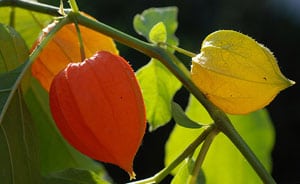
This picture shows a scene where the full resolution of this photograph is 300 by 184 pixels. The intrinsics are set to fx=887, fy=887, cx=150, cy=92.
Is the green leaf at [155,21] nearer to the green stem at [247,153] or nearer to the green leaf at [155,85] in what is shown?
the green leaf at [155,85]

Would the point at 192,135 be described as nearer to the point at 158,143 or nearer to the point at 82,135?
the point at 82,135

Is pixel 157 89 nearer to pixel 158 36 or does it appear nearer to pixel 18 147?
pixel 158 36

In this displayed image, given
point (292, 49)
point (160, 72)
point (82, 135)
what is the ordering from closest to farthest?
point (82, 135) < point (160, 72) < point (292, 49)

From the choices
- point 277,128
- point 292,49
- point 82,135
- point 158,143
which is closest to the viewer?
point 82,135

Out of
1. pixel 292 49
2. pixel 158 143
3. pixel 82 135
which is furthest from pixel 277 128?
pixel 82 135

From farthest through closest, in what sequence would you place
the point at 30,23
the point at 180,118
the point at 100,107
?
the point at 30,23 < the point at 180,118 < the point at 100,107

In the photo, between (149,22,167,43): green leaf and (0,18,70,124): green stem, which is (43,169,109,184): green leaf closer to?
(0,18,70,124): green stem

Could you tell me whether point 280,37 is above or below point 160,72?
below

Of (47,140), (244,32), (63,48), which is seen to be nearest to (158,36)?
(63,48)
